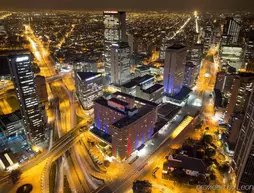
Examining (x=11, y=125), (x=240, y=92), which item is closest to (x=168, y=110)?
(x=240, y=92)

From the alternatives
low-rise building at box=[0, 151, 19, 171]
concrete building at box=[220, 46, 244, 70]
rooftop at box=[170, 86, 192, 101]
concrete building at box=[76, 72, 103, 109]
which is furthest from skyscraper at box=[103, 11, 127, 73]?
low-rise building at box=[0, 151, 19, 171]

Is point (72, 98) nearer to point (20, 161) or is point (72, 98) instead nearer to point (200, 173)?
point (20, 161)

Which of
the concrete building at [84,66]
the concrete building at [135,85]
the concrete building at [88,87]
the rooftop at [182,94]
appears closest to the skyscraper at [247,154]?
the rooftop at [182,94]

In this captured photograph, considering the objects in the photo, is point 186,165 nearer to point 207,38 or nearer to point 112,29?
point 112,29

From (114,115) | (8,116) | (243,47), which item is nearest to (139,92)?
(114,115)

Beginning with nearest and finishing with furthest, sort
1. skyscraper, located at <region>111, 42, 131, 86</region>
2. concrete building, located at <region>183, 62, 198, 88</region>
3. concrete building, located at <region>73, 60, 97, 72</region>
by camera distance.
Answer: skyscraper, located at <region>111, 42, 131, 86</region>, concrete building, located at <region>183, 62, 198, 88</region>, concrete building, located at <region>73, 60, 97, 72</region>

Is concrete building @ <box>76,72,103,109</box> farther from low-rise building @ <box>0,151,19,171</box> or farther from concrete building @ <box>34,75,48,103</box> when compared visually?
low-rise building @ <box>0,151,19,171</box>

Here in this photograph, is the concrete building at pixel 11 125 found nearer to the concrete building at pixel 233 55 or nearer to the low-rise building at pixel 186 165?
the low-rise building at pixel 186 165
